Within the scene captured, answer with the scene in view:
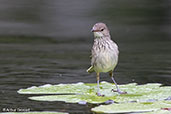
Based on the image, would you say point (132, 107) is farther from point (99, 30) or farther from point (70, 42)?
point (70, 42)

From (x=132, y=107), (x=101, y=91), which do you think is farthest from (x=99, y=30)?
(x=132, y=107)

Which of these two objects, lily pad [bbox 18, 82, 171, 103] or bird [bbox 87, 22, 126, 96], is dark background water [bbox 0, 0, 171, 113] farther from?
bird [bbox 87, 22, 126, 96]

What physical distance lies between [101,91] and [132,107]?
145 centimetres

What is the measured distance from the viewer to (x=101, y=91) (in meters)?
8.42

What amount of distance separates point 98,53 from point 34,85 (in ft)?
4.97

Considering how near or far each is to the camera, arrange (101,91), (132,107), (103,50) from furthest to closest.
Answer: (101,91)
(103,50)
(132,107)

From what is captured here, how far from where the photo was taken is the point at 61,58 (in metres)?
12.4

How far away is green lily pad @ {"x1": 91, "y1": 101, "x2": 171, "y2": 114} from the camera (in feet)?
22.5

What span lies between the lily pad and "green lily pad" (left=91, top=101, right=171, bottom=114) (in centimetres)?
32

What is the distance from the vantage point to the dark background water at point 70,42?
31.2 feet

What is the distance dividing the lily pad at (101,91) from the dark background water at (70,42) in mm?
243

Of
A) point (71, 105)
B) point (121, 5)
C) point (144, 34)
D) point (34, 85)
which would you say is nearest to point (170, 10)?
point (121, 5)

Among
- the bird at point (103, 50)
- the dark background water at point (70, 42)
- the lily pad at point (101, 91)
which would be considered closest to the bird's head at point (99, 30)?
the bird at point (103, 50)

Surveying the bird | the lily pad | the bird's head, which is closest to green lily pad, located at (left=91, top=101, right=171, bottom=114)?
the lily pad
